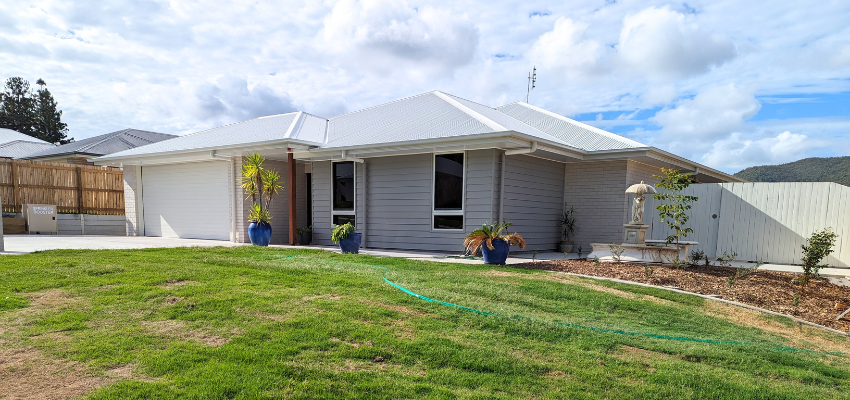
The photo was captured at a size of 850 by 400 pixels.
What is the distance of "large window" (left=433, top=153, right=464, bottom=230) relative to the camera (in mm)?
10427

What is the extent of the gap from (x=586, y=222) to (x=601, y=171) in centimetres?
135

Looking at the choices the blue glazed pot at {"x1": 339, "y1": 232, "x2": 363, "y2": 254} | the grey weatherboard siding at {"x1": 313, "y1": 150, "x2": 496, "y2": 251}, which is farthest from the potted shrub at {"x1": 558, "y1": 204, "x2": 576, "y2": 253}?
the blue glazed pot at {"x1": 339, "y1": 232, "x2": 363, "y2": 254}

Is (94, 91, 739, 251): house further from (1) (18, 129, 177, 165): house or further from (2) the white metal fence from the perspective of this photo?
(1) (18, 129, 177, 165): house

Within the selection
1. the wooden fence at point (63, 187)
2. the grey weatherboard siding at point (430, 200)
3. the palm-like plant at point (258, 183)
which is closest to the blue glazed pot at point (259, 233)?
the palm-like plant at point (258, 183)

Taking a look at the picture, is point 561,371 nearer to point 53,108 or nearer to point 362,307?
point 362,307

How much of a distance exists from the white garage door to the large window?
6.32 metres

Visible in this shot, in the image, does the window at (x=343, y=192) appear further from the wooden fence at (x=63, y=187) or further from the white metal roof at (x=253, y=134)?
the wooden fence at (x=63, y=187)

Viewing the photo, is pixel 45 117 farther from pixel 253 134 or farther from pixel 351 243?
pixel 351 243

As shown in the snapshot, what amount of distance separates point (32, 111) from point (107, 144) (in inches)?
1227

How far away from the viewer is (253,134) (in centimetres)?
1325

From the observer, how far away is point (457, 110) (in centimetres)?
1228

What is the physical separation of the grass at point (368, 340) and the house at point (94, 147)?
15.7m

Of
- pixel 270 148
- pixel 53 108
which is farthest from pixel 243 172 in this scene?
pixel 53 108

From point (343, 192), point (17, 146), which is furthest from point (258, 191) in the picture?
point (17, 146)
